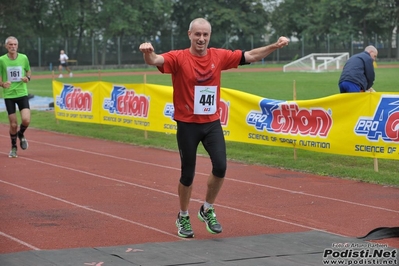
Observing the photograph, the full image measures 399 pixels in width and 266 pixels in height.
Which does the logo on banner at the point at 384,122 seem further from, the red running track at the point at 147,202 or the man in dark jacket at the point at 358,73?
the man in dark jacket at the point at 358,73

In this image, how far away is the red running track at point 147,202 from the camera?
29.2ft

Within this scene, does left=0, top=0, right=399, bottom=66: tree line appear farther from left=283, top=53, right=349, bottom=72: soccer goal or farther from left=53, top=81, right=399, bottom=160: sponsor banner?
left=53, top=81, right=399, bottom=160: sponsor banner

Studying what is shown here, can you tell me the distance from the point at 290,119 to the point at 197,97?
6.20 m

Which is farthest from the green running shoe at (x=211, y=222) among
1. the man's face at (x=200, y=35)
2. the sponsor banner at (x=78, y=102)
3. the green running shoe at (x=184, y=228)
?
the sponsor banner at (x=78, y=102)

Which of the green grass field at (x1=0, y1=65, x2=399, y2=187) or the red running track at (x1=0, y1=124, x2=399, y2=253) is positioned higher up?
the red running track at (x1=0, y1=124, x2=399, y2=253)

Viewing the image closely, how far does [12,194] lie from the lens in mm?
11602

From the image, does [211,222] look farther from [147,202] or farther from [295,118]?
[295,118]

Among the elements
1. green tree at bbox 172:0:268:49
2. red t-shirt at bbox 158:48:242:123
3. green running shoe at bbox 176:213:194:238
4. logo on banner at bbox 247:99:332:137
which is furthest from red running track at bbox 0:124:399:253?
green tree at bbox 172:0:268:49

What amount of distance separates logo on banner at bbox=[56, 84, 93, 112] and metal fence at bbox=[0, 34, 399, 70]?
38978 millimetres

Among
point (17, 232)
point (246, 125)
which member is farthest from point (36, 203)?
point (246, 125)

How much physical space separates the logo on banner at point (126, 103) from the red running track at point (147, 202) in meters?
2.94

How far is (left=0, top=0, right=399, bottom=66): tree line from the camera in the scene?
2569 inches

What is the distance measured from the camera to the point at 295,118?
47.1 feet

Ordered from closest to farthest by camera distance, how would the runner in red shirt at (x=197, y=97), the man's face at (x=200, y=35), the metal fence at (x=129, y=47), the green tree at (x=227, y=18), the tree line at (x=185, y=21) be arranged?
1. the man's face at (x=200, y=35)
2. the runner in red shirt at (x=197, y=97)
3. the metal fence at (x=129, y=47)
4. the tree line at (x=185, y=21)
5. the green tree at (x=227, y=18)
